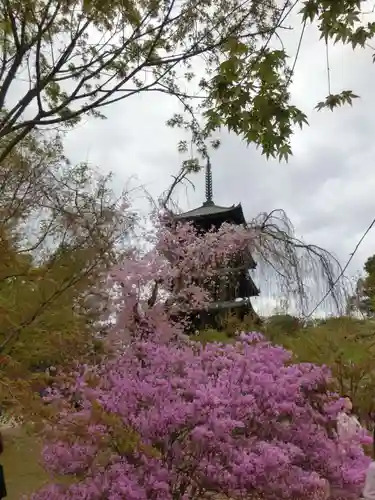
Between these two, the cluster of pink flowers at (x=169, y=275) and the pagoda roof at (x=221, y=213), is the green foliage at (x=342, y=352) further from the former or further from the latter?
the pagoda roof at (x=221, y=213)

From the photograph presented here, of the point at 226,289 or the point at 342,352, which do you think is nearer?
the point at 342,352

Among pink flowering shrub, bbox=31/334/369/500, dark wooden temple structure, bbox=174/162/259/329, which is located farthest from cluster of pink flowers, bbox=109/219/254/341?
pink flowering shrub, bbox=31/334/369/500

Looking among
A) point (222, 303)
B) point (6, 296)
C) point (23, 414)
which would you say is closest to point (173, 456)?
point (6, 296)

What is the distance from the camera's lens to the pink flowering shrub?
3766mm

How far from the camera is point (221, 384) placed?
3.95 m

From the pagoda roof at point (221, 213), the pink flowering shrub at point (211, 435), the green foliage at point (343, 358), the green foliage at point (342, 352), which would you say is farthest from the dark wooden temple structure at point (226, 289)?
the pink flowering shrub at point (211, 435)

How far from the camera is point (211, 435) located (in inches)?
146

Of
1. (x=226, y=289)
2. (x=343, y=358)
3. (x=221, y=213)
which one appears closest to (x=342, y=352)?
(x=343, y=358)

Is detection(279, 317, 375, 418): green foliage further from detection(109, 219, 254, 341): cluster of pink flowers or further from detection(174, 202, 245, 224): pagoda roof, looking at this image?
detection(174, 202, 245, 224): pagoda roof

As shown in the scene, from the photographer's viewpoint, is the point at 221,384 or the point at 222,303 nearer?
the point at 221,384

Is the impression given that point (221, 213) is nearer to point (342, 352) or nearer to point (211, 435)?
point (342, 352)

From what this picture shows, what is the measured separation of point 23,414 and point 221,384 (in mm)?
1960

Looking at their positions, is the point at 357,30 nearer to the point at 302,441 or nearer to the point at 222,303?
the point at 302,441

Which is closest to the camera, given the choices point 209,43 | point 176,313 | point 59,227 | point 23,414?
point 23,414
